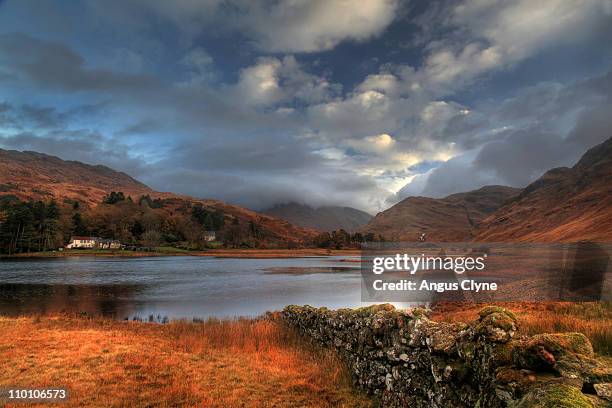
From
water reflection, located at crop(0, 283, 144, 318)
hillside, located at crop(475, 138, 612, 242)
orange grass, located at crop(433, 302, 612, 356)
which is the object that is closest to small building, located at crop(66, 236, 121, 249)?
water reflection, located at crop(0, 283, 144, 318)

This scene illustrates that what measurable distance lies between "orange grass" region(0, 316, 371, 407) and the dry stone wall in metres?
1.45

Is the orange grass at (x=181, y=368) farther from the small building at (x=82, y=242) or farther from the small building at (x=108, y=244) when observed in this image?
the small building at (x=108, y=244)

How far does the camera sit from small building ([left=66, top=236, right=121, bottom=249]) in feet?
594

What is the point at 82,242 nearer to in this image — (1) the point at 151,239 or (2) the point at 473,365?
(1) the point at 151,239

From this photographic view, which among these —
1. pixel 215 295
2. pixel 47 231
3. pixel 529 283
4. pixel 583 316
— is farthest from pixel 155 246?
pixel 583 316

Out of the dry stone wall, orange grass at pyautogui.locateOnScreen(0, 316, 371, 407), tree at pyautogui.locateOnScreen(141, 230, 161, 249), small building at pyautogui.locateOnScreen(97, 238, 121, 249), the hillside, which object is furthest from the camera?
small building at pyautogui.locateOnScreen(97, 238, 121, 249)

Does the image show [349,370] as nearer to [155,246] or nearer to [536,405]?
[536,405]

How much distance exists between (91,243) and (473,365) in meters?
212

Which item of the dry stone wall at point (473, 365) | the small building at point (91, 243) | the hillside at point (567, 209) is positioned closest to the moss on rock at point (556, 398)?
the dry stone wall at point (473, 365)

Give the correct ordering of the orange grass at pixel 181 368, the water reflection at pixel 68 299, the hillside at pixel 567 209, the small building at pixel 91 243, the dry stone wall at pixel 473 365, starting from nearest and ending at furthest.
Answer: the dry stone wall at pixel 473 365, the orange grass at pixel 181 368, the water reflection at pixel 68 299, the hillside at pixel 567 209, the small building at pixel 91 243

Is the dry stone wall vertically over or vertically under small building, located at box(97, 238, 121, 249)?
over

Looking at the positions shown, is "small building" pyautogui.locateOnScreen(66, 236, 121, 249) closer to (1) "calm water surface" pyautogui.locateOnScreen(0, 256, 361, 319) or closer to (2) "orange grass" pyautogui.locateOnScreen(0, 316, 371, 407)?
(1) "calm water surface" pyautogui.locateOnScreen(0, 256, 361, 319)

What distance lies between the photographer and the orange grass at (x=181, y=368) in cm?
1069

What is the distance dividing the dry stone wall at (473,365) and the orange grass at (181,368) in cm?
145
